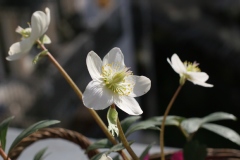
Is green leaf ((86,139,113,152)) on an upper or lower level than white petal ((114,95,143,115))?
lower

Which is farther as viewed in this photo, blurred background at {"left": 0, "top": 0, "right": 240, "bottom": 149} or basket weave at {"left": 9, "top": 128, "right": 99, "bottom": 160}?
blurred background at {"left": 0, "top": 0, "right": 240, "bottom": 149}

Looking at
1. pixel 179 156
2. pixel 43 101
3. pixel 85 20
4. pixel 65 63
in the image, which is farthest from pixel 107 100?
pixel 85 20

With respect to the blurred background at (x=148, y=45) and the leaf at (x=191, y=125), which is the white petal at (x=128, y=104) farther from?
the blurred background at (x=148, y=45)

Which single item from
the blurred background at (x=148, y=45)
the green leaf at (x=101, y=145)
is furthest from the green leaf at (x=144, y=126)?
the blurred background at (x=148, y=45)

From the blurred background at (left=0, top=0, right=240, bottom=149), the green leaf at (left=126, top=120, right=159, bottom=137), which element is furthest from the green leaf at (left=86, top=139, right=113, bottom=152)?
the blurred background at (left=0, top=0, right=240, bottom=149)

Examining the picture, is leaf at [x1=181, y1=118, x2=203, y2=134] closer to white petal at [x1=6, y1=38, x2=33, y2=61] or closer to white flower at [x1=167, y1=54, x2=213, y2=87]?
white flower at [x1=167, y1=54, x2=213, y2=87]

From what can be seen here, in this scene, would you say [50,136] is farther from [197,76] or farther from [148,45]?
[148,45]

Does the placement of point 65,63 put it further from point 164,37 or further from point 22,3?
point 164,37
